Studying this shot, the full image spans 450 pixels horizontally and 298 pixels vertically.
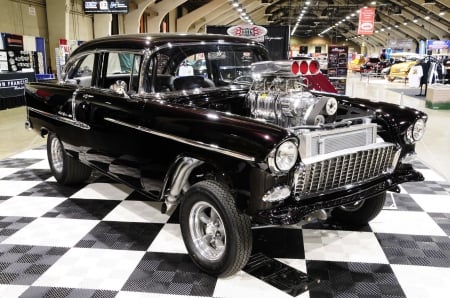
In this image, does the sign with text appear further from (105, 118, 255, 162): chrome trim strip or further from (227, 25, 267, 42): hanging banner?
(105, 118, 255, 162): chrome trim strip

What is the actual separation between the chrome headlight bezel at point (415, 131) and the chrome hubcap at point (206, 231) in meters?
1.54

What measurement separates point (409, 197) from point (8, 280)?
3.55 metres

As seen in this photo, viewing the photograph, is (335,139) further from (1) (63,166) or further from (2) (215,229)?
(1) (63,166)

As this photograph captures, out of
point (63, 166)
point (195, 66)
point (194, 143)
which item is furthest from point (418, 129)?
point (63, 166)

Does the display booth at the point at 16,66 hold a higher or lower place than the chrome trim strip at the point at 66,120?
higher

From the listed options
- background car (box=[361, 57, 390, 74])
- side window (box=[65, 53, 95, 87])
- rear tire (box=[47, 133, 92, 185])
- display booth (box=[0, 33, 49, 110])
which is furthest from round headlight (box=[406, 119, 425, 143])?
background car (box=[361, 57, 390, 74])

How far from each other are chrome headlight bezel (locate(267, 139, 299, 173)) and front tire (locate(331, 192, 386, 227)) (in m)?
1.22

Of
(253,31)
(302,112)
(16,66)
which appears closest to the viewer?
(302,112)

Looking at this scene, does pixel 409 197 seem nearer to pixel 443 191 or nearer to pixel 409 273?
pixel 443 191

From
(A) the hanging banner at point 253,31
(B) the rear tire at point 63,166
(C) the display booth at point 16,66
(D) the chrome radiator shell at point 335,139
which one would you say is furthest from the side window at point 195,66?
(C) the display booth at point 16,66

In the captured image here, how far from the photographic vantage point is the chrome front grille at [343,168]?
2.47m

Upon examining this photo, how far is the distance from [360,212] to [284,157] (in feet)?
4.70

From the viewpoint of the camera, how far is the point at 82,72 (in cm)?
430

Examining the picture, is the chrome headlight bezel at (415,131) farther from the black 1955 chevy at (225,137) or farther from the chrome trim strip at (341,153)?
the chrome trim strip at (341,153)
